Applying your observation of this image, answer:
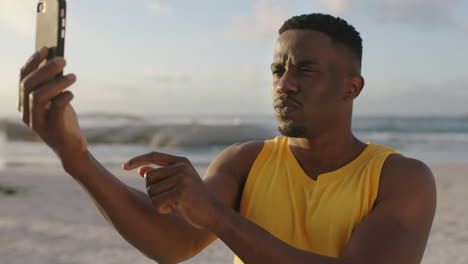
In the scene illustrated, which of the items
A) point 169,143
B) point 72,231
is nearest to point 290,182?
point 72,231

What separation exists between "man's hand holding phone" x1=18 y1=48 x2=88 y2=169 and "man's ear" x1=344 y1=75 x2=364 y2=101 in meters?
1.23

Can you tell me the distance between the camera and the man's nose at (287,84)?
2.01m

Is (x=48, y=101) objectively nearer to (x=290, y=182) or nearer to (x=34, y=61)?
(x=34, y=61)

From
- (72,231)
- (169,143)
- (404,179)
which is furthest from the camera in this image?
(169,143)

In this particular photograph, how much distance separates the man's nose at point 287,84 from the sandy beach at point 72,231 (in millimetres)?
3246

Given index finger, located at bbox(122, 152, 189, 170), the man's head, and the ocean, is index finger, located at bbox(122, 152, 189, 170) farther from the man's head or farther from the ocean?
the ocean

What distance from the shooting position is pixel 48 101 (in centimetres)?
133

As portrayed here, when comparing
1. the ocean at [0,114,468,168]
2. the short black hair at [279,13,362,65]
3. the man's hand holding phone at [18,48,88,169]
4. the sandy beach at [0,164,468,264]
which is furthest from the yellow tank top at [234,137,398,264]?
the ocean at [0,114,468,168]

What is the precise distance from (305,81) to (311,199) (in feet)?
1.58

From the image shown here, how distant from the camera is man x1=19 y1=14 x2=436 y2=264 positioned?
145 cm

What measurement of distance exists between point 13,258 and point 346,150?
13.0 ft

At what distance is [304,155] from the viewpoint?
2199 millimetres

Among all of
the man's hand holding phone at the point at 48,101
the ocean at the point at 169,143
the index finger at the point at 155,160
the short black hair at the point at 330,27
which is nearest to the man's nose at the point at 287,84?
the short black hair at the point at 330,27

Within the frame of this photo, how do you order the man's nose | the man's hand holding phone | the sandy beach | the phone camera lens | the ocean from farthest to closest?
the ocean, the sandy beach, the man's nose, the phone camera lens, the man's hand holding phone
